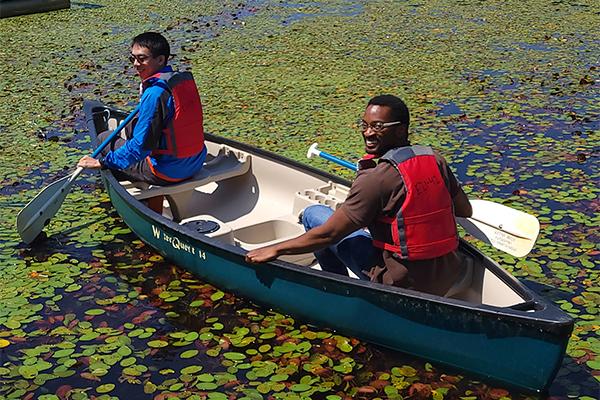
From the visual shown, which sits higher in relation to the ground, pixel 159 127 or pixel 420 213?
pixel 159 127

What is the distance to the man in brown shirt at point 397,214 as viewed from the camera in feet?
14.4

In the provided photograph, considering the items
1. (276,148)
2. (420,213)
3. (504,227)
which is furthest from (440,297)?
(276,148)

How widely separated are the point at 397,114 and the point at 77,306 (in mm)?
2932

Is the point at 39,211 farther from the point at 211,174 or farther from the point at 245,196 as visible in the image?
the point at 245,196

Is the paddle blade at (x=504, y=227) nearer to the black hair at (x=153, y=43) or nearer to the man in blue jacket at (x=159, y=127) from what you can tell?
the man in blue jacket at (x=159, y=127)

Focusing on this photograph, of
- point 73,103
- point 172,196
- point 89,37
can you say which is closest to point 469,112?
point 172,196

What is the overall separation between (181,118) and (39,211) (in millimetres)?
1485

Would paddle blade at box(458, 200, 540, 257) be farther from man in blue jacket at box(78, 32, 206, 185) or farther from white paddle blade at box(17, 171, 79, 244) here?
white paddle blade at box(17, 171, 79, 244)

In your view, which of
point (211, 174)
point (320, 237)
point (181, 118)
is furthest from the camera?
point (211, 174)

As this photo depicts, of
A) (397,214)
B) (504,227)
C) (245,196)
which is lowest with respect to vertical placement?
(245,196)

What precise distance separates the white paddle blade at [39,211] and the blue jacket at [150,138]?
2.14ft

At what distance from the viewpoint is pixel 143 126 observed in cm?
630

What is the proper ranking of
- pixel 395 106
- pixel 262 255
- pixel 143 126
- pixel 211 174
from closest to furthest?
pixel 395 106
pixel 262 255
pixel 143 126
pixel 211 174

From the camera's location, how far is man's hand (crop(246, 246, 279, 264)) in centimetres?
503
